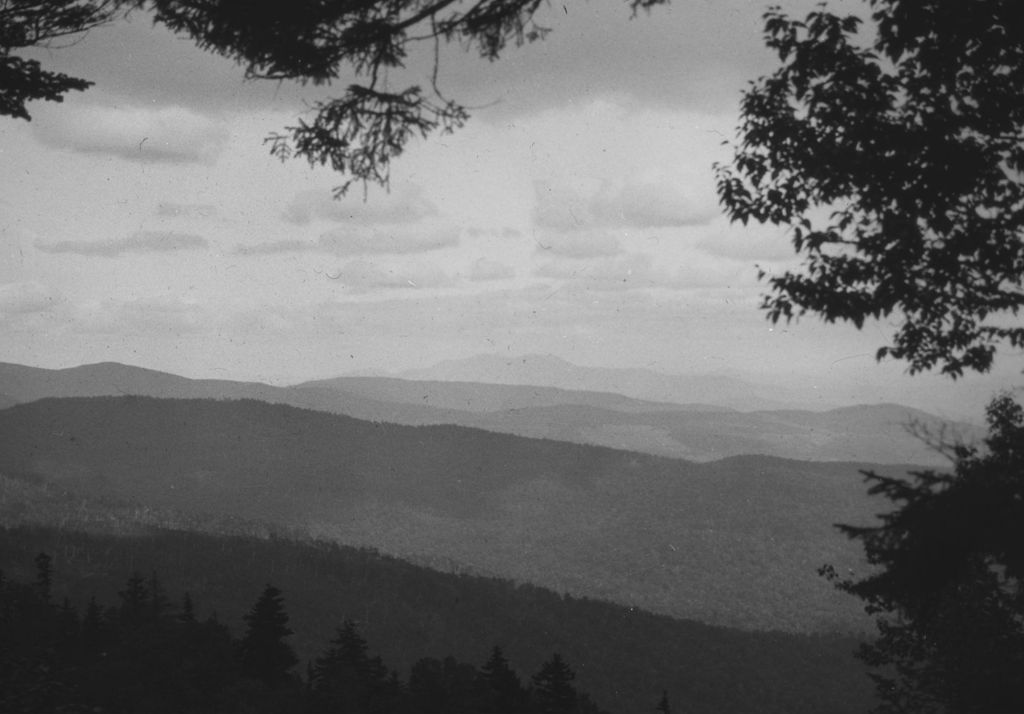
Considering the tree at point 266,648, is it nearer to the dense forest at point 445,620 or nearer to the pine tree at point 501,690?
the pine tree at point 501,690

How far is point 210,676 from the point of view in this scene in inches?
Answer: 577

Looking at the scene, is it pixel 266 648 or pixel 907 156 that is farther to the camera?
pixel 266 648

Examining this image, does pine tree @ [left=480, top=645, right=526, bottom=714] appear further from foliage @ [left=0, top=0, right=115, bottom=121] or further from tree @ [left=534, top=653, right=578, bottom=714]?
foliage @ [left=0, top=0, right=115, bottom=121]

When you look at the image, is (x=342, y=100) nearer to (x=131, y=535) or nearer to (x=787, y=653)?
(x=787, y=653)

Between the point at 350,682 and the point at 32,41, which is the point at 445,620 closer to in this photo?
the point at 350,682

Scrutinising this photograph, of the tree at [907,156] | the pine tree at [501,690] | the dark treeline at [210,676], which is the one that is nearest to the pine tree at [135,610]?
the dark treeline at [210,676]

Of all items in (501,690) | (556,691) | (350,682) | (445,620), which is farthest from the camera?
(445,620)

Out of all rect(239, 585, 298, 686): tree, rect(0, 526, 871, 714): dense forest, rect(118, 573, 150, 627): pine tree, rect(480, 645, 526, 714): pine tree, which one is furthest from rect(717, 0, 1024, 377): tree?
rect(0, 526, 871, 714): dense forest

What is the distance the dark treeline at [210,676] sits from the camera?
469 inches

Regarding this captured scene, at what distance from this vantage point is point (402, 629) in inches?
4966

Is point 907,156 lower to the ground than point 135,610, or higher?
higher

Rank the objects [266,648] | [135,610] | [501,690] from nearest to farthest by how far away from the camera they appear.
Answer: [501,690] < [266,648] < [135,610]

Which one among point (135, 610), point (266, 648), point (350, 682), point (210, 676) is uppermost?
point (210, 676)

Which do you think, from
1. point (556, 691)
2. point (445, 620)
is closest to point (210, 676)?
point (556, 691)
